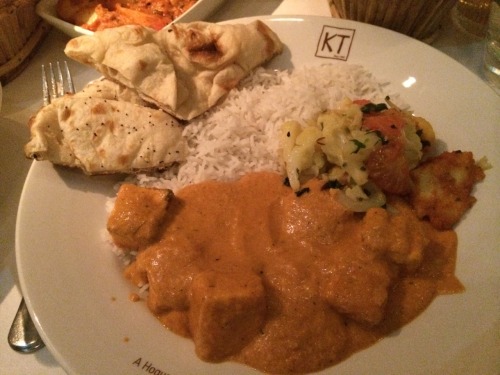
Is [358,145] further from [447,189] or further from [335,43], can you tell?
[335,43]

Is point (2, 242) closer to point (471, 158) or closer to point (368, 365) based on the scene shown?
point (368, 365)

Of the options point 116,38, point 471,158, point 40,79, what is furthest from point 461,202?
point 40,79

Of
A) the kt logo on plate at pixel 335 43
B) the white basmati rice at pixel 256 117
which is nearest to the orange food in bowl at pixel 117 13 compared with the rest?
the white basmati rice at pixel 256 117

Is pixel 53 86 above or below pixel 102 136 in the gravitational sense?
below

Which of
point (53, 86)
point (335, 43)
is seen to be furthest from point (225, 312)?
point (53, 86)

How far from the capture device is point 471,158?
2195 mm

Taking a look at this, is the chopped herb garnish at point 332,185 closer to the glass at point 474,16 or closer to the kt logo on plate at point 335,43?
the kt logo on plate at point 335,43

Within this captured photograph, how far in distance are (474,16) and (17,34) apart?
10.4 feet

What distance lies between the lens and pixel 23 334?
2.08 m

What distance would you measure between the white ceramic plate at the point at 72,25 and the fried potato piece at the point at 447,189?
1932 millimetres

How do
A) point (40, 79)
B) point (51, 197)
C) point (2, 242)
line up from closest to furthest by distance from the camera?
point (51, 197), point (2, 242), point (40, 79)

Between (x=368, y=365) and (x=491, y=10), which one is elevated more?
Result: (x=491, y=10)

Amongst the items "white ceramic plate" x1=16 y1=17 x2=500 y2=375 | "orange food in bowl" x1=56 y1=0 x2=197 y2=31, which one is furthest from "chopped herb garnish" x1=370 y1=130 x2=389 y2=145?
"orange food in bowl" x1=56 y1=0 x2=197 y2=31

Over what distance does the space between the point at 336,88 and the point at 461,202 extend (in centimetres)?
Answer: 101
